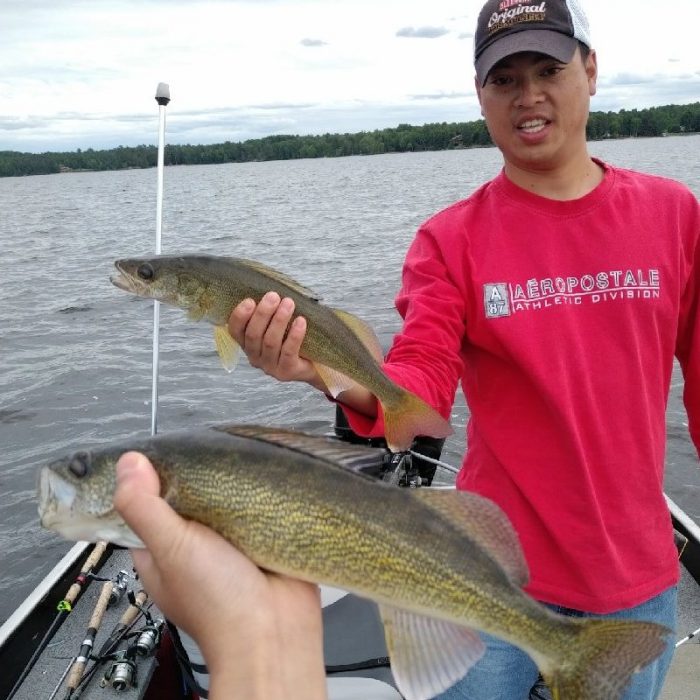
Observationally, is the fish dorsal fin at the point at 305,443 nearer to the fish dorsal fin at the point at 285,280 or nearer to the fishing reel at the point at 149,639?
the fish dorsal fin at the point at 285,280

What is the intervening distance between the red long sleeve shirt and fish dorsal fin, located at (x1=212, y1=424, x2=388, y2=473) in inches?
34.7

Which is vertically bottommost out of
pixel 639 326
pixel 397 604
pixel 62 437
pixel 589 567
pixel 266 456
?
pixel 62 437

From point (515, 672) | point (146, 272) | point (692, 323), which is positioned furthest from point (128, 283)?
point (692, 323)

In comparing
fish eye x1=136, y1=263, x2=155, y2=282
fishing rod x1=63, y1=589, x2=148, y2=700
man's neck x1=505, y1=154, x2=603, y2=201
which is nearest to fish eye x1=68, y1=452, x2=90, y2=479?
fish eye x1=136, y1=263, x2=155, y2=282

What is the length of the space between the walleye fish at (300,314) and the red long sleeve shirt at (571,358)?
4.1 inches

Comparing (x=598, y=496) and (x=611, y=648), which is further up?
(x=598, y=496)

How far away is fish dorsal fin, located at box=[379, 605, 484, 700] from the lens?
210cm

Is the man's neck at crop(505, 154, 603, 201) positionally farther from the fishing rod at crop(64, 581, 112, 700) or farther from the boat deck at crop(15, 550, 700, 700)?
the fishing rod at crop(64, 581, 112, 700)

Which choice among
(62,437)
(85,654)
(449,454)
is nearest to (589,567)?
(85,654)

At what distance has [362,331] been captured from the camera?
354 centimetres

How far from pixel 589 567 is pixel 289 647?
1.49 metres

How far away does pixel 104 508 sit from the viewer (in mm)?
2092

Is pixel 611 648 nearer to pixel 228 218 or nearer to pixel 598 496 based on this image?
pixel 598 496

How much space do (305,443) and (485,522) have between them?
58cm
